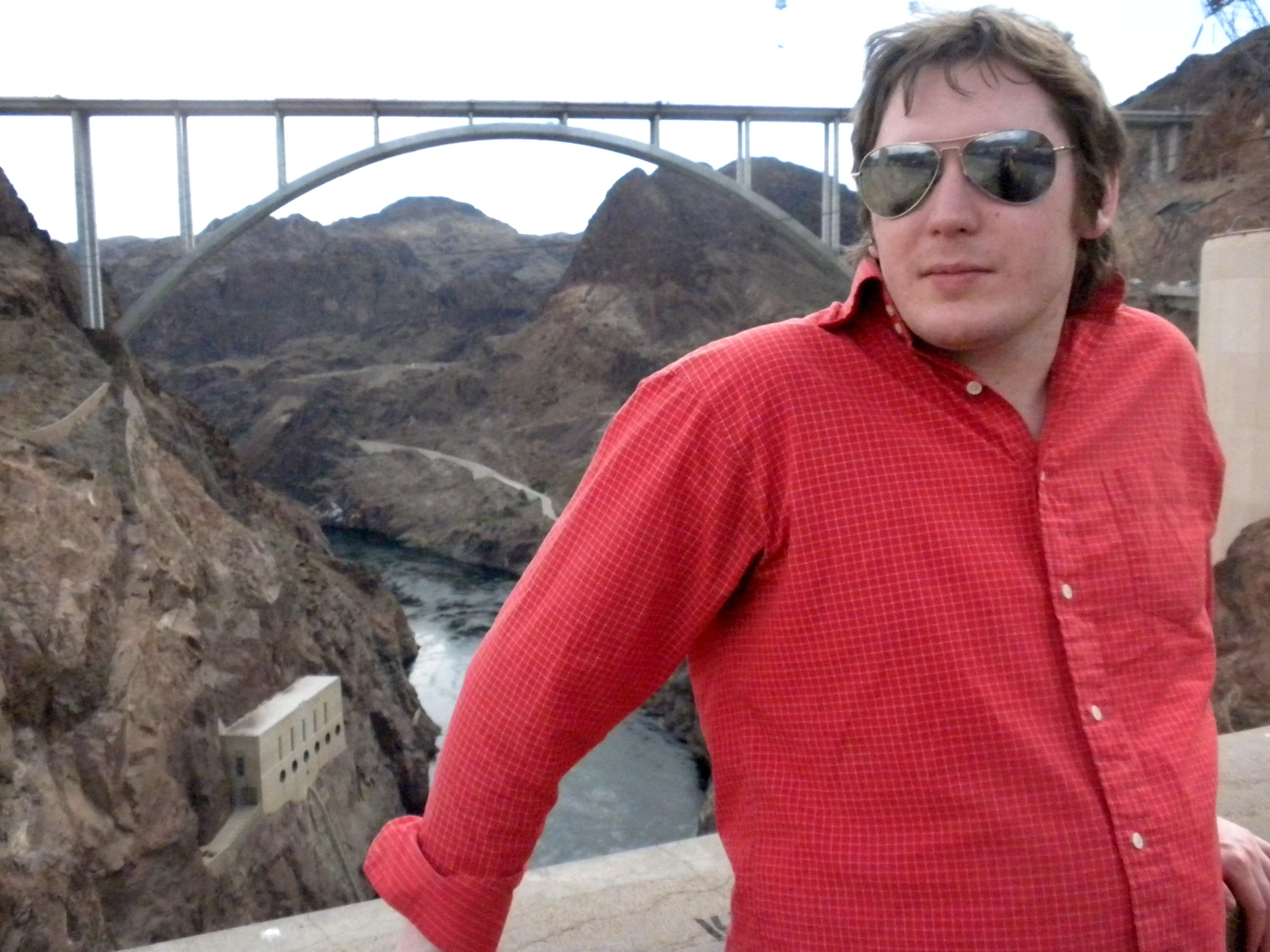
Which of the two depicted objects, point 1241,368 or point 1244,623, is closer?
point 1244,623

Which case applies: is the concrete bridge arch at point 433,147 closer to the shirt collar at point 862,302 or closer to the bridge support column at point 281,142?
the bridge support column at point 281,142

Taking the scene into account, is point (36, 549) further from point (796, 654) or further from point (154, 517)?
point (796, 654)

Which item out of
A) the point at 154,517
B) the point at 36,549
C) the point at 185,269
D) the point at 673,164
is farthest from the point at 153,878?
the point at 673,164

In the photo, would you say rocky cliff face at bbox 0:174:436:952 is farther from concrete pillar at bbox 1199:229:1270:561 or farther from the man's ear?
the man's ear

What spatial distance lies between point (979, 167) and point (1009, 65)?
0.08 metres

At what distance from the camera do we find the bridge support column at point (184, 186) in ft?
44.4

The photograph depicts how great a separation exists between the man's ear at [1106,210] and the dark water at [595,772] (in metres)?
8.59

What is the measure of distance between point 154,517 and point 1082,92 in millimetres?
10463

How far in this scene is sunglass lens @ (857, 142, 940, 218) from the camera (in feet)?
2.68

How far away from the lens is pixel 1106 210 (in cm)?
93

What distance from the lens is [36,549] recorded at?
26.9 feet

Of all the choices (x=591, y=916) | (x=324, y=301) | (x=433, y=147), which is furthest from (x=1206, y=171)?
(x=324, y=301)

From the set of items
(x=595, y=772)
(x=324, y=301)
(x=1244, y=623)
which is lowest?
(x=595, y=772)

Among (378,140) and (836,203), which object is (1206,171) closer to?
(836,203)
